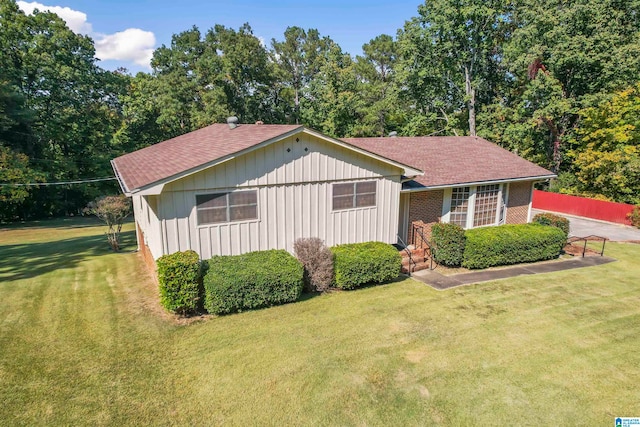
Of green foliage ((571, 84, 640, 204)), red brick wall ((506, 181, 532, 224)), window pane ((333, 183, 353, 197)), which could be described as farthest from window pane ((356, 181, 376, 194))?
green foliage ((571, 84, 640, 204))

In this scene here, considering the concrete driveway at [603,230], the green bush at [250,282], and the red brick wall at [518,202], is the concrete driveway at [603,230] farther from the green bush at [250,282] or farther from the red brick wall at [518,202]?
the green bush at [250,282]

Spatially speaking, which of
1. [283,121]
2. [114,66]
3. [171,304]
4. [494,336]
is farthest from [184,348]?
[114,66]

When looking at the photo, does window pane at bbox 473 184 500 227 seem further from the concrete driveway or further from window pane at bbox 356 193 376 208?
the concrete driveway

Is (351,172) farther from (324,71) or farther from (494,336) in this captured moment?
(324,71)

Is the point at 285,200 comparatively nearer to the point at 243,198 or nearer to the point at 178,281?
the point at 243,198

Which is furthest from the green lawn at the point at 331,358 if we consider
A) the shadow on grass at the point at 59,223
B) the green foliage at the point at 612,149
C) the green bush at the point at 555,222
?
the shadow on grass at the point at 59,223

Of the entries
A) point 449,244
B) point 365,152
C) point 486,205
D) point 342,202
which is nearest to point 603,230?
point 486,205

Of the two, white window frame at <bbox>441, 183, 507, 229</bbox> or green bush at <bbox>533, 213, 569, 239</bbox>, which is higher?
white window frame at <bbox>441, 183, 507, 229</bbox>
